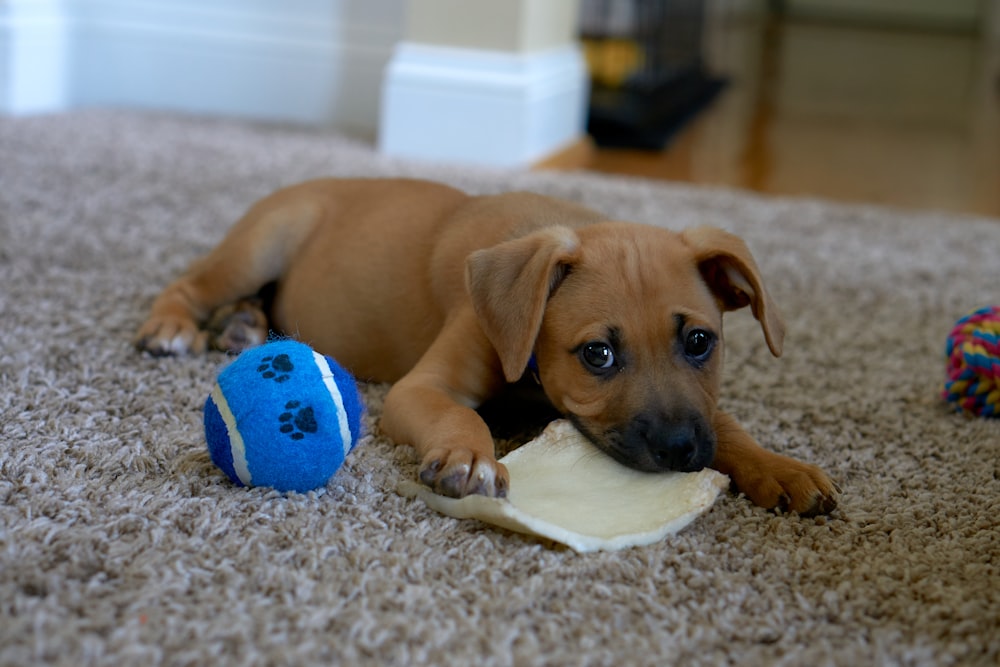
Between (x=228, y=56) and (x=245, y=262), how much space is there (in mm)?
3401

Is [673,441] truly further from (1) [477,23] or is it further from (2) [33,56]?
(2) [33,56]

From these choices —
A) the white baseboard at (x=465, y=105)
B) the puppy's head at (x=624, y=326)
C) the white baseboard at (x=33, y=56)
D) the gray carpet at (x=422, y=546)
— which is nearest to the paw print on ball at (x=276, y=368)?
the gray carpet at (x=422, y=546)

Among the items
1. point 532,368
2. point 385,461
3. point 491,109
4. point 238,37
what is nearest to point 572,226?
point 532,368


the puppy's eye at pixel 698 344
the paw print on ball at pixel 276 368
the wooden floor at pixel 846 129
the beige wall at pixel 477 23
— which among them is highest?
the beige wall at pixel 477 23

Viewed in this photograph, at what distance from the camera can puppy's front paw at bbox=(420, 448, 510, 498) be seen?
1.68 meters

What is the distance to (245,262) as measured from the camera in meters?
2.64

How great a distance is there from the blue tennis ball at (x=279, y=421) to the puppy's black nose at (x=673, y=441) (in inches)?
18.6

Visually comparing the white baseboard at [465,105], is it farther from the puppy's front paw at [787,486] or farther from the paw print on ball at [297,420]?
the paw print on ball at [297,420]

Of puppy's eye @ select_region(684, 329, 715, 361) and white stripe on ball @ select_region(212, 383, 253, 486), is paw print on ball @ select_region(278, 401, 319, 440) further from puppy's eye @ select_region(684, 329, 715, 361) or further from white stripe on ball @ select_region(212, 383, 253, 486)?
puppy's eye @ select_region(684, 329, 715, 361)

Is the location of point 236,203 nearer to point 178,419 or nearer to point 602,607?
point 178,419

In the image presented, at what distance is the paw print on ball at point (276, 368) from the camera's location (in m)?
1.72

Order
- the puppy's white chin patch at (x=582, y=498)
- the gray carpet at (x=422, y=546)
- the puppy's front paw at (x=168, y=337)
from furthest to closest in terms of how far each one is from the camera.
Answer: the puppy's front paw at (x=168, y=337)
the puppy's white chin patch at (x=582, y=498)
the gray carpet at (x=422, y=546)

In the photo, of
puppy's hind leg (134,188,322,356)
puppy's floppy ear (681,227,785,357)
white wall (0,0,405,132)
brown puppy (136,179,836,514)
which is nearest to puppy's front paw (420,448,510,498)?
brown puppy (136,179,836,514)

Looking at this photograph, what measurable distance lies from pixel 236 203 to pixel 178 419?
1.94 metres
